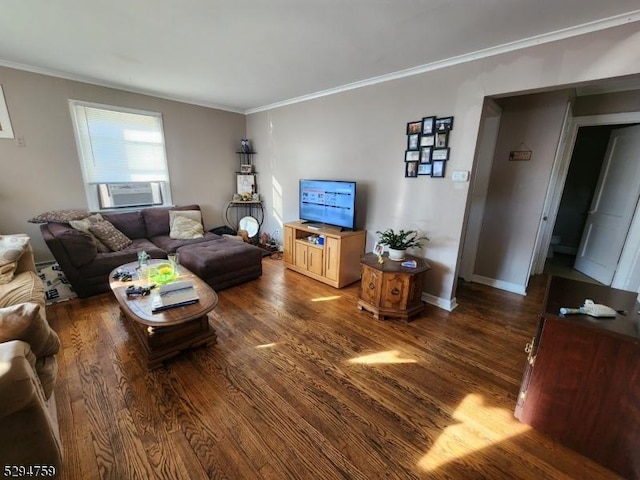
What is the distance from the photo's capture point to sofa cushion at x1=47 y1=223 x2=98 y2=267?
2.66 metres

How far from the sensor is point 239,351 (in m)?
2.08

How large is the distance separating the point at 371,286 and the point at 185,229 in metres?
2.79

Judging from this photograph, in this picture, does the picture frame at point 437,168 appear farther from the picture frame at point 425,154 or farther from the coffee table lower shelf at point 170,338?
the coffee table lower shelf at point 170,338

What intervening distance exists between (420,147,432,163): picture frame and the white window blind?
369cm

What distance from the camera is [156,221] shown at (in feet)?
12.7

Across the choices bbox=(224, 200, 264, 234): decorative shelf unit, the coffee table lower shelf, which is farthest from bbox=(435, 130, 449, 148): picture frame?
bbox=(224, 200, 264, 234): decorative shelf unit

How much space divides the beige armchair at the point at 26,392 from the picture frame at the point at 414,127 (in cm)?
314

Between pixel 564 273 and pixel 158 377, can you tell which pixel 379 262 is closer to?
pixel 158 377

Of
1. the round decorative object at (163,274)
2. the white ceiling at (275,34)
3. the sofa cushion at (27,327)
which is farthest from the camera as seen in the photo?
the round decorative object at (163,274)

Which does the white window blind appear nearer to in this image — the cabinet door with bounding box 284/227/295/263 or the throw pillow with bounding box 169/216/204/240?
the throw pillow with bounding box 169/216/204/240

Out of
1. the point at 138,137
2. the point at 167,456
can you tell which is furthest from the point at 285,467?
the point at 138,137

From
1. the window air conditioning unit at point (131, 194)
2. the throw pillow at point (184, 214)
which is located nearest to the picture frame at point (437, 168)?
the throw pillow at point (184, 214)

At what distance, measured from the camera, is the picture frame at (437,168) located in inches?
103

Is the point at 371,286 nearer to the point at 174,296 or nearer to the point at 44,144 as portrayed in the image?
the point at 174,296
